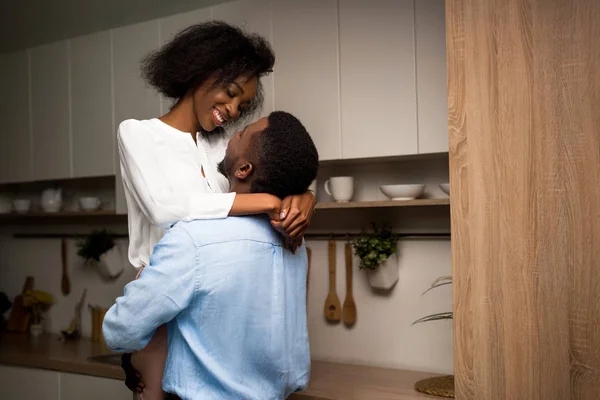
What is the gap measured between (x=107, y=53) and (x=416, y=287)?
6.04ft

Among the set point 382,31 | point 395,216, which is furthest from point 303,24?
point 395,216

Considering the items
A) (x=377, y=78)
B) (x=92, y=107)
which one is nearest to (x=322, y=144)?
(x=377, y=78)

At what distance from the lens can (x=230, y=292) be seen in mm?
1445

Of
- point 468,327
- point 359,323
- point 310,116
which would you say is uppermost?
point 310,116

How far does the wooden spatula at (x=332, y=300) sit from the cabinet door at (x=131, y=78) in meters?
1.01

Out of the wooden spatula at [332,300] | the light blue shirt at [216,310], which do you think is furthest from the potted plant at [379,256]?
the light blue shirt at [216,310]

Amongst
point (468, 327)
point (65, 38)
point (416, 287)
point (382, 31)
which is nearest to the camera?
point (468, 327)

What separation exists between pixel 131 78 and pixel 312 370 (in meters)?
1.57

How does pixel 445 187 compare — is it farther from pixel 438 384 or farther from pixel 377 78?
pixel 438 384

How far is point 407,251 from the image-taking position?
2.92 meters

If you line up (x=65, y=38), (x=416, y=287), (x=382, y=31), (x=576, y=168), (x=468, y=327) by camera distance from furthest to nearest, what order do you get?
(x=65, y=38) → (x=416, y=287) → (x=382, y=31) → (x=468, y=327) → (x=576, y=168)

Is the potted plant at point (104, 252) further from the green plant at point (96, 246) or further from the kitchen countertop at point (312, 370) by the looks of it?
the kitchen countertop at point (312, 370)

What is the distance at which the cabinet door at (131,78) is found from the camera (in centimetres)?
315

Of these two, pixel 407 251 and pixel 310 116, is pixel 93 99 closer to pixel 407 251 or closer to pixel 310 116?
pixel 310 116
